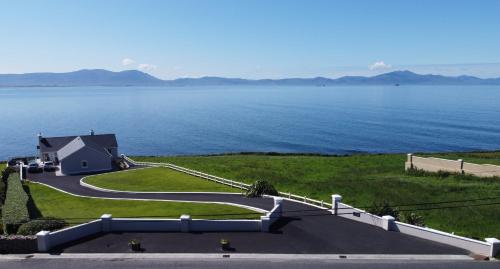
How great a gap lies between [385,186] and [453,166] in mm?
10890

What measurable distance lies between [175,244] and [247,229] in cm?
426

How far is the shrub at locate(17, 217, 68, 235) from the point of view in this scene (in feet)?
78.0

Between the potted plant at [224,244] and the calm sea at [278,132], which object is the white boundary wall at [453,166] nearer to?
the potted plant at [224,244]

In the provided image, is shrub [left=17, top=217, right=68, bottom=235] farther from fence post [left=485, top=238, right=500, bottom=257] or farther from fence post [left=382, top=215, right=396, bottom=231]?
fence post [left=485, top=238, right=500, bottom=257]

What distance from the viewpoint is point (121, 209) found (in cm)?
3250

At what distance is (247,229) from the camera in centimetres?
2452

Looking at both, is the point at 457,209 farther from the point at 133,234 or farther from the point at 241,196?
the point at 133,234

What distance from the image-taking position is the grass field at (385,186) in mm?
30484

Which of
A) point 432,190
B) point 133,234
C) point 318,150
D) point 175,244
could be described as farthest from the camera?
point 318,150

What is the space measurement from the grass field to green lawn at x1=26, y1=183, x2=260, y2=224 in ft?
36.1

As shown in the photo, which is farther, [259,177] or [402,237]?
[259,177]

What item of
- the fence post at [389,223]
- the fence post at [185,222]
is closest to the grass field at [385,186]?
the fence post at [389,223]

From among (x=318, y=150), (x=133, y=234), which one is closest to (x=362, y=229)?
(x=133, y=234)

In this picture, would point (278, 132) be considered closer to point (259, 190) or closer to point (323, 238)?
point (259, 190)
